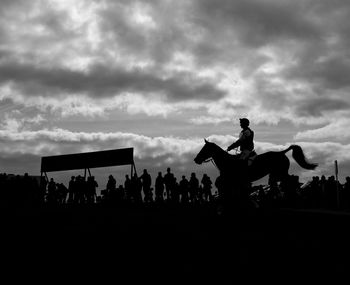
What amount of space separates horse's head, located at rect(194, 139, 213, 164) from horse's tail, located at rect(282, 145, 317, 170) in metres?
2.53

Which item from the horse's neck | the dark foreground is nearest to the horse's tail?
the horse's neck

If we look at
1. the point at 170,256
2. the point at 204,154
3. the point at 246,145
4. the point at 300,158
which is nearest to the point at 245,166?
the point at 246,145

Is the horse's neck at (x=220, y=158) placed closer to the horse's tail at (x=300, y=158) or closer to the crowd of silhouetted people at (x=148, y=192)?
the horse's tail at (x=300, y=158)

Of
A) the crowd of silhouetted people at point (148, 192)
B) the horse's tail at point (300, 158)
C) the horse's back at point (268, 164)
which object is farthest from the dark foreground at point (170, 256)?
the crowd of silhouetted people at point (148, 192)

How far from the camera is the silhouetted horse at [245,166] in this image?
40.4 ft

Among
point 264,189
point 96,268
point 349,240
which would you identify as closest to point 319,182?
point 264,189

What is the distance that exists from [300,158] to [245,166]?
228cm

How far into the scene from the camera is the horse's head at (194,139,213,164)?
1280cm

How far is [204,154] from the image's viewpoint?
504 inches

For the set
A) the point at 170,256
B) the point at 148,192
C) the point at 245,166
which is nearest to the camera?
the point at 170,256

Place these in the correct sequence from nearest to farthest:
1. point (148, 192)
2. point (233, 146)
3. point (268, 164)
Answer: point (233, 146)
point (268, 164)
point (148, 192)

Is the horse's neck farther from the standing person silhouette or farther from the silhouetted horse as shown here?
the standing person silhouette

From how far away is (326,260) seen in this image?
493cm

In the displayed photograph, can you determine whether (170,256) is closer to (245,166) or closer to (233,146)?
(245,166)
